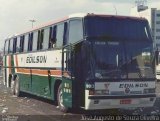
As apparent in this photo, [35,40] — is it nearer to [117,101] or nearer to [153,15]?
[117,101]

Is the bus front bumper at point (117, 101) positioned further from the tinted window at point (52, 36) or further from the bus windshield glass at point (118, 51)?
the tinted window at point (52, 36)

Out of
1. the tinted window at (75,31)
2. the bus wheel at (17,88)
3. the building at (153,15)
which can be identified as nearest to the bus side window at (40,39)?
the tinted window at (75,31)

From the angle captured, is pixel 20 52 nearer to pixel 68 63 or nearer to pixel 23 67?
pixel 23 67

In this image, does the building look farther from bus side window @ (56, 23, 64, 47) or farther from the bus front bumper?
the bus front bumper

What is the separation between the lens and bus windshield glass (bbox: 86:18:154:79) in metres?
13.7

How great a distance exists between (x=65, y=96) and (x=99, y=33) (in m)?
2.48

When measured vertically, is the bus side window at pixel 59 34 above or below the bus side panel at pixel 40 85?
above

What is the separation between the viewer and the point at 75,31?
48.1ft

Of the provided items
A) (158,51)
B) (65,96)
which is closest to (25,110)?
(65,96)

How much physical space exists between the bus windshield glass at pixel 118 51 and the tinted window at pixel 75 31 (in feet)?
1.03

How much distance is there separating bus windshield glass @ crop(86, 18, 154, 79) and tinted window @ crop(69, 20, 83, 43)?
0.31 metres

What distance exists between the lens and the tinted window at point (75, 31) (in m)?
14.3

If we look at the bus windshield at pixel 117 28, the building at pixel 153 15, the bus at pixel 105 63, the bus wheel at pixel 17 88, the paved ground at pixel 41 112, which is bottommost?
the paved ground at pixel 41 112

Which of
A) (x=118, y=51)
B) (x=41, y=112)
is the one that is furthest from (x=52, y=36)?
(x=118, y=51)
